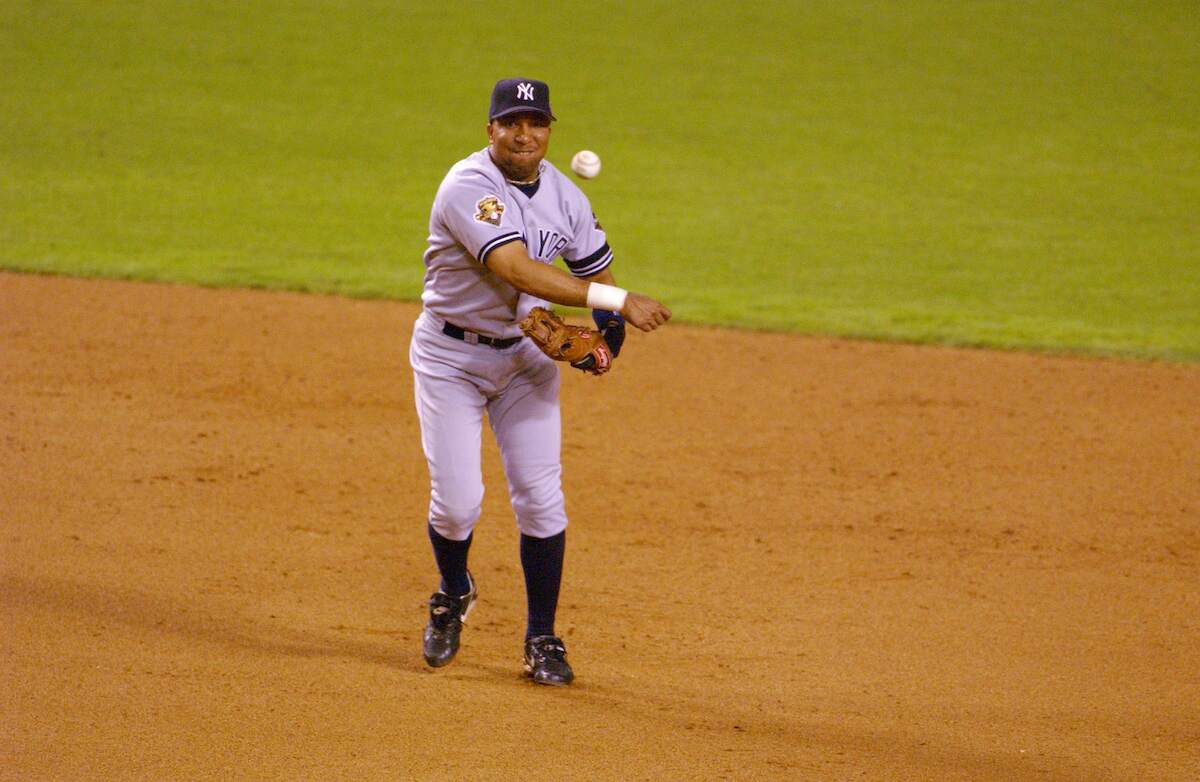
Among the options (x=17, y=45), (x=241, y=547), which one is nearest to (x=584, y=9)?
(x=17, y=45)

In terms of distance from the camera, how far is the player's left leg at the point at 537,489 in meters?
4.57

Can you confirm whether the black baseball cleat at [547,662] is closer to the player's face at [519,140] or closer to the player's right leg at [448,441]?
the player's right leg at [448,441]

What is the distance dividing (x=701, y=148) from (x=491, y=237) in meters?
10.4

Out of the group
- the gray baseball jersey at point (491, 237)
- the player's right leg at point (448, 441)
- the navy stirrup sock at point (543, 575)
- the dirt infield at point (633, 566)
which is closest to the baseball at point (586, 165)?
the gray baseball jersey at point (491, 237)

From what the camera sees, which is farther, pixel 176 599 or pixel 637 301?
pixel 176 599

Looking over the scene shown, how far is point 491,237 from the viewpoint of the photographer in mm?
4211

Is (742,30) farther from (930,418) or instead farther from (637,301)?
(637,301)

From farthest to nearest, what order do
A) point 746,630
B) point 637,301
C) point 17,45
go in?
point 17,45 → point 746,630 → point 637,301

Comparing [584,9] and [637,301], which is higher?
[584,9]

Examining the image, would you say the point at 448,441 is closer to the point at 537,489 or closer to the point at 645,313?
the point at 537,489

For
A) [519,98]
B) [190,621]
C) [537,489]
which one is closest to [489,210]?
[519,98]

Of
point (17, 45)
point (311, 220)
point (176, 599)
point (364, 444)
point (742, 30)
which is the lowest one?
point (176, 599)

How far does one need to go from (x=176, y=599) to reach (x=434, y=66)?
478 inches

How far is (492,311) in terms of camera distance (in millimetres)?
4484
